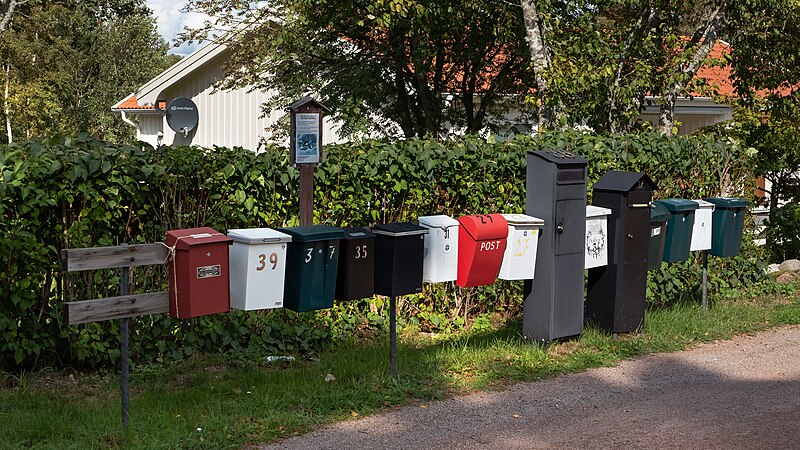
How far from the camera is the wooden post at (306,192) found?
7816 millimetres

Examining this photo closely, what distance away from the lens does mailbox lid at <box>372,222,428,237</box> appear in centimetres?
669

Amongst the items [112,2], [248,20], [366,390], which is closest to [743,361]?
[366,390]

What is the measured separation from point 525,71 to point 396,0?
164 inches

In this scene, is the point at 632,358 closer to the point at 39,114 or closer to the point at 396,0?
the point at 396,0

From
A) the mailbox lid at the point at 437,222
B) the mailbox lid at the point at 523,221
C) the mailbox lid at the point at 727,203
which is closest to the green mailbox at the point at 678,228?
the mailbox lid at the point at 727,203

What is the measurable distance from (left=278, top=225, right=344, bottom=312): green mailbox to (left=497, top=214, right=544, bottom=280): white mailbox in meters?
1.66

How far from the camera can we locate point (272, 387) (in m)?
6.52

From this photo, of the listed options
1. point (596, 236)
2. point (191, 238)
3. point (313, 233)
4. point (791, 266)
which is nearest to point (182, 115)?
point (791, 266)

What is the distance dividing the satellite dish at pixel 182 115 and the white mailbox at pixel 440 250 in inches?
572

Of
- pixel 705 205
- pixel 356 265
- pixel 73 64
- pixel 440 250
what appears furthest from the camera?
pixel 73 64

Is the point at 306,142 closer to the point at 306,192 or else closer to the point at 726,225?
the point at 306,192

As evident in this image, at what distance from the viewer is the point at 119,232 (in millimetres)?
7168

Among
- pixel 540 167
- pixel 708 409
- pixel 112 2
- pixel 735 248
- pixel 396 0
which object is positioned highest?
pixel 112 2

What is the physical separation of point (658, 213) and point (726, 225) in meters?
1.47
